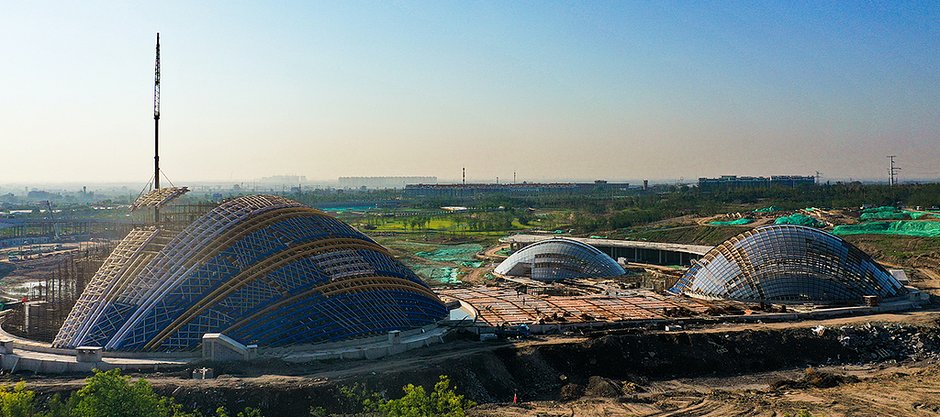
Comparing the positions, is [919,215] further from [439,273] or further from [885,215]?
[439,273]

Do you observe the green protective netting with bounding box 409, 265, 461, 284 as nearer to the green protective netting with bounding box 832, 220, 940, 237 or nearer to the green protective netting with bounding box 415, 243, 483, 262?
the green protective netting with bounding box 415, 243, 483, 262

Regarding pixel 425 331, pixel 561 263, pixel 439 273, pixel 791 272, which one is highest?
pixel 791 272

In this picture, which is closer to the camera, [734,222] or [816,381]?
[816,381]

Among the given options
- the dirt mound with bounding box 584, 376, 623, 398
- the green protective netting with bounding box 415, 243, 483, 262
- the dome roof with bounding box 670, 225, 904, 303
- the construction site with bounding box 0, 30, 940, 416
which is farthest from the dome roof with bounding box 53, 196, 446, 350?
the green protective netting with bounding box 415, 243, 483, 262

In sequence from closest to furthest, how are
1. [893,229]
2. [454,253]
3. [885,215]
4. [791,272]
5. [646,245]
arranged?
[791,272] → [646,245] → [893,229] → [454,253] → [885,215]

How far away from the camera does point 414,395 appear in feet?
100

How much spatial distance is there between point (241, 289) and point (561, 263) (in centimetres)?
5001

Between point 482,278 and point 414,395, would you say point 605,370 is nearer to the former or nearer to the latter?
point 414,395

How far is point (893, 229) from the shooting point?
12069 centimetres

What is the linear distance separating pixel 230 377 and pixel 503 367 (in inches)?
661

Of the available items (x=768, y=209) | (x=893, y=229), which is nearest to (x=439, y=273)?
(x=893, y=229)

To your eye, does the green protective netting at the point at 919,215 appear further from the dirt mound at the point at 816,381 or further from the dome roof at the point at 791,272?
the dirt mound at the point at 816,381

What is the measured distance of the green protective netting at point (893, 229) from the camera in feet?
379

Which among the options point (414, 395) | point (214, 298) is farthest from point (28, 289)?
point (414, 395)
